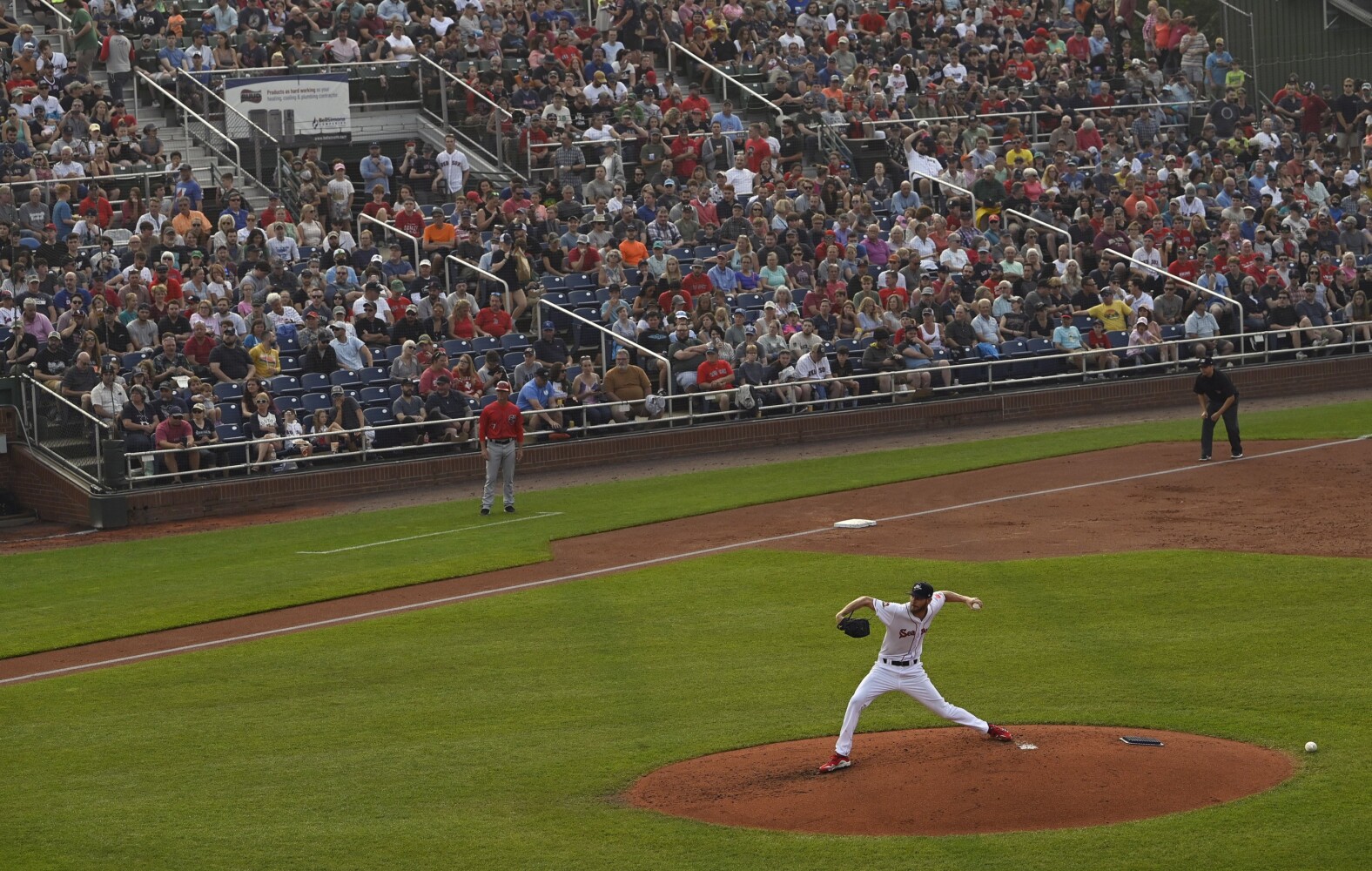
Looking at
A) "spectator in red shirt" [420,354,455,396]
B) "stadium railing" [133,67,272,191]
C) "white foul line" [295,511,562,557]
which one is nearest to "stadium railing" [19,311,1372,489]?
"spectator in red shirt" [420,354,455,396]

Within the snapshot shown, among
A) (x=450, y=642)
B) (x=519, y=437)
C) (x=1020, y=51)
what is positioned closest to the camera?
(x=450, y=642)

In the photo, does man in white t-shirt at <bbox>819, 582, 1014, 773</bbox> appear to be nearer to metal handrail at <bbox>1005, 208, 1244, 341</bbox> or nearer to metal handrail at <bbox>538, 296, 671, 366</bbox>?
→ metal handrail at <bbox>538, 296, 671, 366</bbox>

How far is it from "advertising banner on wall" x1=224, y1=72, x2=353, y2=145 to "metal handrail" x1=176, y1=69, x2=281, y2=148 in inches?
3.2

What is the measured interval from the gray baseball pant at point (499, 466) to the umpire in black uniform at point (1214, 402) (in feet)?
31.6

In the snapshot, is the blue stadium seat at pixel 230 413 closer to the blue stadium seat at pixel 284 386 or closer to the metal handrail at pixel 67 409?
the blue stadium seat at pixel 284 386

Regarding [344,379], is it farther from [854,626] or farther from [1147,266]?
[854,626]

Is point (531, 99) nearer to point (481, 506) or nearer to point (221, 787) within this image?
point (481, 506)

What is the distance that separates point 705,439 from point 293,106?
33.5 feet

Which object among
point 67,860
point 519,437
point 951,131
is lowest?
point 67,860

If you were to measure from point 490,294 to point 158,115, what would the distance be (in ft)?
25.8

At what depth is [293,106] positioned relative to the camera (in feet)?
107

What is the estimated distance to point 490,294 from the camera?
29.4 metres

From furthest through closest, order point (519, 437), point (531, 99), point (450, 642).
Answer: point (531, 99) < point (519, 437) < point (450, 642)

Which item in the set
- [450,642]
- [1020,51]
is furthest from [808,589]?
[1020,51]
